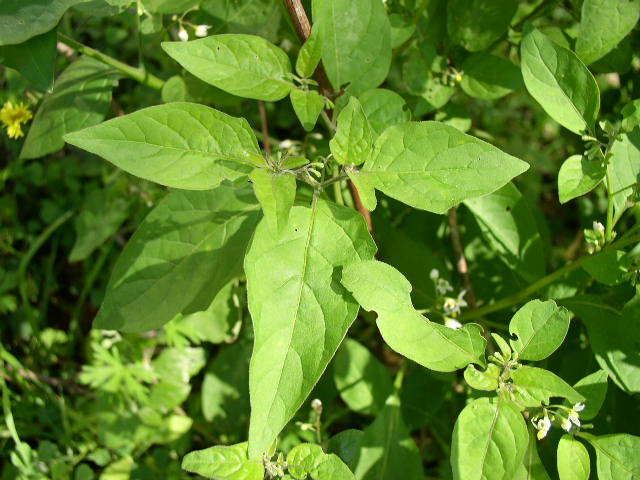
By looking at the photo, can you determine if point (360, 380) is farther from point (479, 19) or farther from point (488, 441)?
point (479, 19)

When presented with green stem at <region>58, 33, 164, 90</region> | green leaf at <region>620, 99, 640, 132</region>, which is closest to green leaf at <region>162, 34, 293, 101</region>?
green stem at <region>58, 33, 164, 90</region>

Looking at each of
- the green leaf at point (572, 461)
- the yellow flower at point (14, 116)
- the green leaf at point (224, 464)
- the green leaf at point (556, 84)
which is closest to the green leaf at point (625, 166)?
the green leaf at point (556, 84)

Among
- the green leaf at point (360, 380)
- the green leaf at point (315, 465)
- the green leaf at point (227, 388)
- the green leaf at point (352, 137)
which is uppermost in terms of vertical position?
the green leaf at point (352, 137)

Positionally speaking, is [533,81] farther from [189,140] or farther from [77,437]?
[77,437]

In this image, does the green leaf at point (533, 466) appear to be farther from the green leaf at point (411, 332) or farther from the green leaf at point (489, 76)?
the green leaf at point (489, 76)

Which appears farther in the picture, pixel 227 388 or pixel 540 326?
Result: pixel 227 388

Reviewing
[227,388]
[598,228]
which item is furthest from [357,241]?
[227,388]
